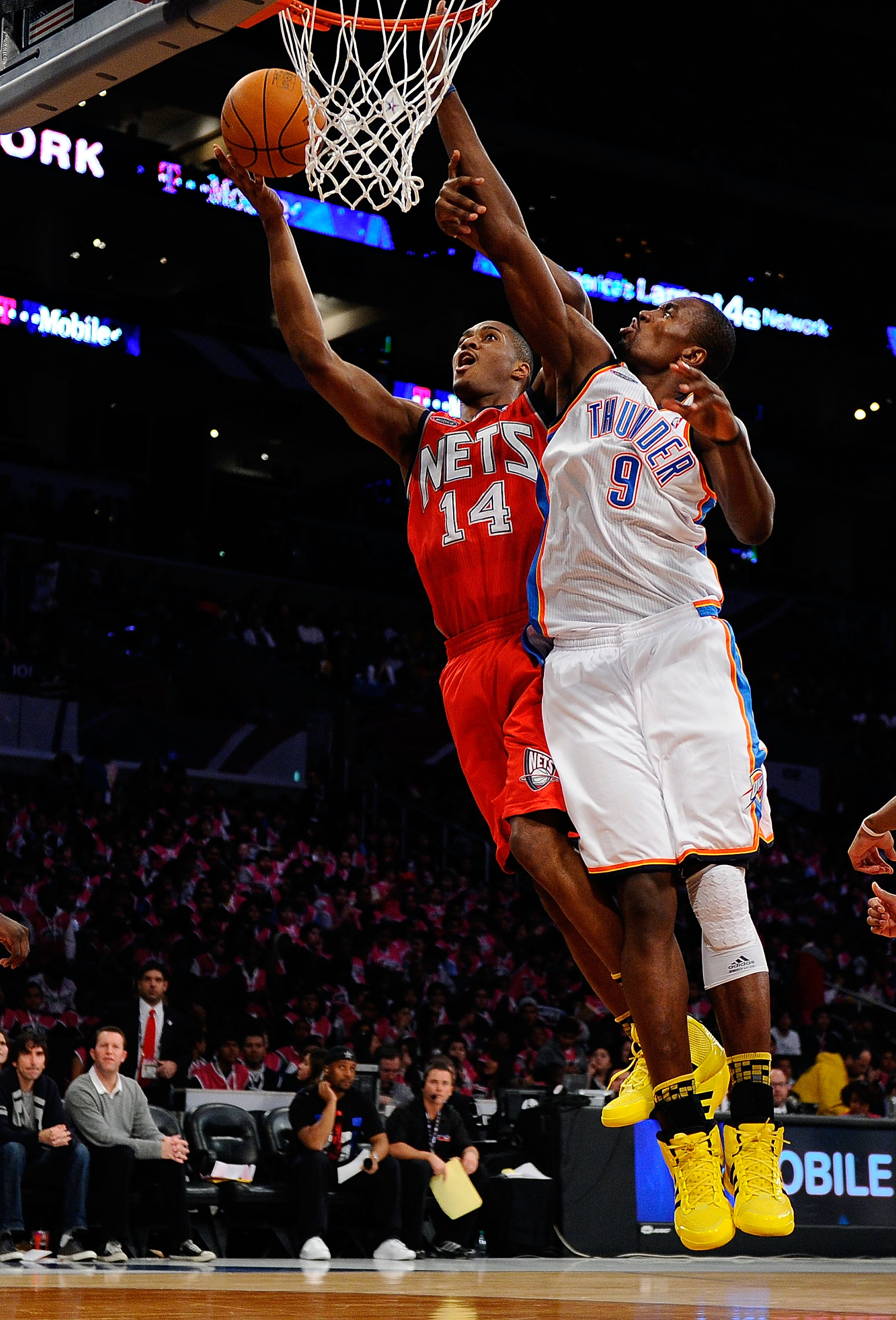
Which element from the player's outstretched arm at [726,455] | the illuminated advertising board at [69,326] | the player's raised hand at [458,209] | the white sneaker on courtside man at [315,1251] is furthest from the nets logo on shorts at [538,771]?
the illuminated advertising board at [69,326]

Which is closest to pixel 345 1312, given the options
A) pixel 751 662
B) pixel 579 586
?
pixel 579 586

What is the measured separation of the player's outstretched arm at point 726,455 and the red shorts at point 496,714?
0.82 metres

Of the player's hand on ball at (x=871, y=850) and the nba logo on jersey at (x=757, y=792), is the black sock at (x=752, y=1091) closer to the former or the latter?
the nba logo on jersey at (x=757, y=792)

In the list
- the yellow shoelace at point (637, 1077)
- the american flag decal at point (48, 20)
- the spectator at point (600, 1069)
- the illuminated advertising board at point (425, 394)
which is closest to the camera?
the yellow shoelace at point (637, 1077)

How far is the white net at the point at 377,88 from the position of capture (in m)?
5.60

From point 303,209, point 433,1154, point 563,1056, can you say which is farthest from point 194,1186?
point 303,209

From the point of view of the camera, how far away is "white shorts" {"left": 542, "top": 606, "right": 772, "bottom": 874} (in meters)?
4.60

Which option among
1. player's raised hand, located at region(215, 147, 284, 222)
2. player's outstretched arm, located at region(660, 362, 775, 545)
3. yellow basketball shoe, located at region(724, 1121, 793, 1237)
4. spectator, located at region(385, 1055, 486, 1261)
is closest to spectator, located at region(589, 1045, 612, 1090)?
spectator, located at region(385, 1055, 486, 1261)

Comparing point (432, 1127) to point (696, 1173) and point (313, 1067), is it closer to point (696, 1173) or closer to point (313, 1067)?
point (313, 1067)

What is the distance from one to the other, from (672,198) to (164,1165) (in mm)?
26009

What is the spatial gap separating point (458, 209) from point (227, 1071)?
9.32 meters

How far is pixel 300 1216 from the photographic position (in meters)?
10.9

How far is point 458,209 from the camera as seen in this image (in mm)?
4910

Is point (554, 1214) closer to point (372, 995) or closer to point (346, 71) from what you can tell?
point (372, 995)
